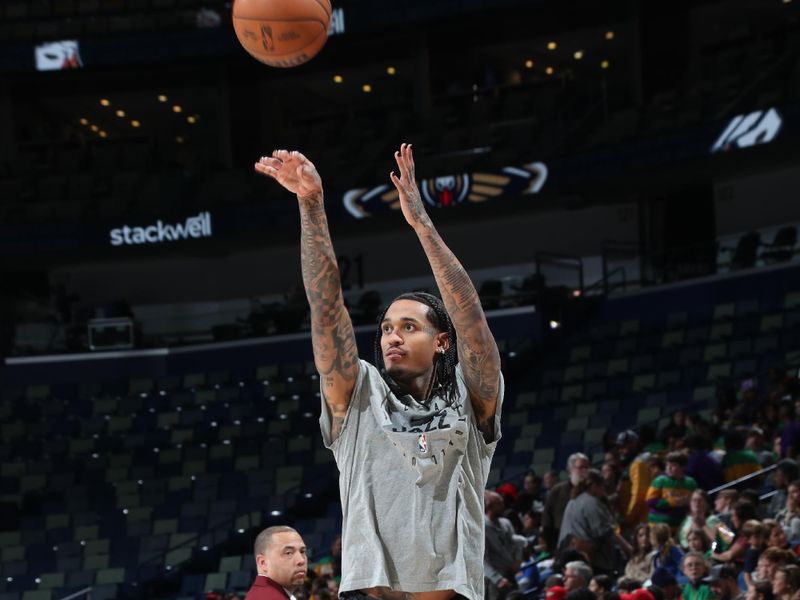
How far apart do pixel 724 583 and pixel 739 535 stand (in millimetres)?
718

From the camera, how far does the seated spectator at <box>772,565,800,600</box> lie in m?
8.13

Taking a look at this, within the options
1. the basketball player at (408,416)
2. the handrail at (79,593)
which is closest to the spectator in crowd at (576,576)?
the basketball player at (408,416)

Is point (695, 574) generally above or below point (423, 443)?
below

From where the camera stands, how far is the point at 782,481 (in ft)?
35.1

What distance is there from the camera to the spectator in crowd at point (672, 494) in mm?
11016

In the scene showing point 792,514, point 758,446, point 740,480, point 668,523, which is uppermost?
point 758,446

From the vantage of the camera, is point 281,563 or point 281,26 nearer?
point 281,563

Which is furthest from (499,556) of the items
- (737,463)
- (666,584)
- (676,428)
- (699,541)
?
(676,428)

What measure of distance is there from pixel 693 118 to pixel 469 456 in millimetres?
18854

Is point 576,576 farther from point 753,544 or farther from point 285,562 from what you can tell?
point 285,562

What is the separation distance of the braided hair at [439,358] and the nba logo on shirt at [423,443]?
0.17 m

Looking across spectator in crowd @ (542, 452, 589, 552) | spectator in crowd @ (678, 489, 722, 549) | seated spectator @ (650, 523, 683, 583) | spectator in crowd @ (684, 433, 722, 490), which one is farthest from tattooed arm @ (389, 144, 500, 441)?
spectator in crowd @ (684, 433, 722, 490)

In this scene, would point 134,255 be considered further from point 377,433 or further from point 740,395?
point 377,433

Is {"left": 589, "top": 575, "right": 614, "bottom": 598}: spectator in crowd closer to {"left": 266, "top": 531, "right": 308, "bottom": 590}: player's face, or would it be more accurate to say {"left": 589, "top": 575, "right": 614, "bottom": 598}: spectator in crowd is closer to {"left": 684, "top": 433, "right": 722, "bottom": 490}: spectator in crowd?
{"left": 684, "top": 433, "right": 722, "bottom": 490}: spectator in crowd
